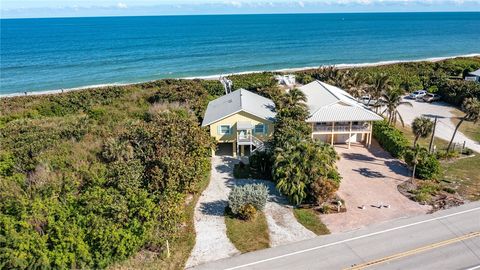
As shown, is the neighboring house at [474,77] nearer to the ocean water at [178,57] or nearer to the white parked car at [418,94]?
the white parked car at [418,94]

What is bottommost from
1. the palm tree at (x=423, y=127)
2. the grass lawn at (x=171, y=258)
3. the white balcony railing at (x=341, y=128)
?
the grass lawn at (x=171, y=258)

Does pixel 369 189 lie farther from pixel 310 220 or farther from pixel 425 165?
pixel 310 220

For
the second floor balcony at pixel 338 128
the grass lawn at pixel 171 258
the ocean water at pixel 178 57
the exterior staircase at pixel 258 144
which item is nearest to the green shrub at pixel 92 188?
the grass lawn at pixel 171 258

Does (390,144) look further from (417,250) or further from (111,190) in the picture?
(111,190)

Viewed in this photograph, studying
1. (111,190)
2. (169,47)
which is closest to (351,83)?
(111,190)

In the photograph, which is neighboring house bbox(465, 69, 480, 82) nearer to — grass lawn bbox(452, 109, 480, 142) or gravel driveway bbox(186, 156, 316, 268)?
grass lawn bbox(452, 109, 480, 142)

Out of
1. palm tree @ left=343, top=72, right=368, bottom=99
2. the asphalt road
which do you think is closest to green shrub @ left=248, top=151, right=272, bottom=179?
the asphalt road

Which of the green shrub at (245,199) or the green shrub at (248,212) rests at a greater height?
the green shrub at (245,199)
